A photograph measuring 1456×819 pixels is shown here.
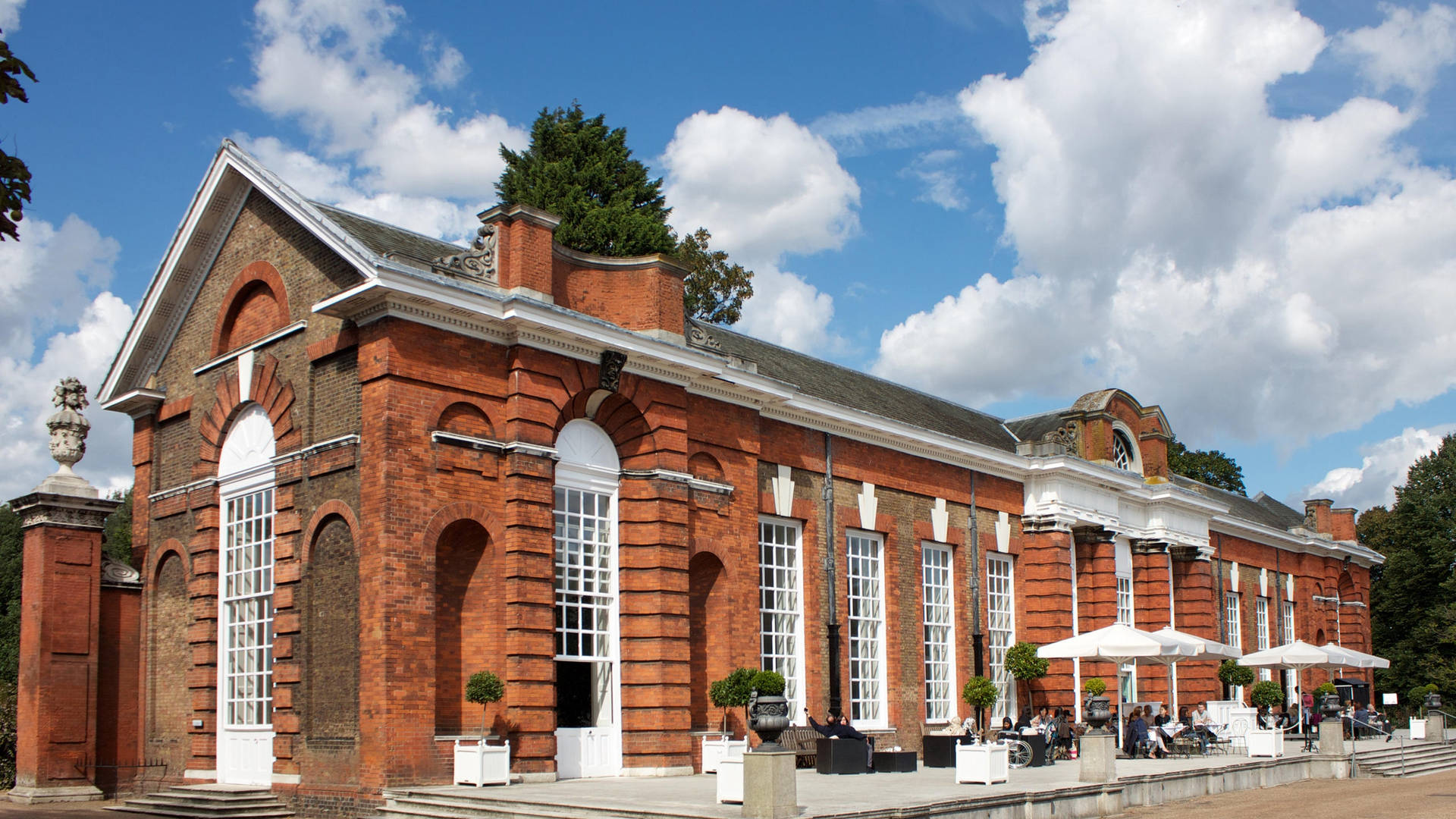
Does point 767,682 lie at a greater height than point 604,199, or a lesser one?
lesser

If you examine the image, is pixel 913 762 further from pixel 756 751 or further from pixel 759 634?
pixel 756 751

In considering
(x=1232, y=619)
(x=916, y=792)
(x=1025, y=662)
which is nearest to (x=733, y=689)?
(x=916, y=792)

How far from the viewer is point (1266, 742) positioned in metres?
24.9

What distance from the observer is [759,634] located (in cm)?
2234

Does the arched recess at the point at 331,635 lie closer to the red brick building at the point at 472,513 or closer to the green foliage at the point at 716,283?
the red brick building at the point at 472,513

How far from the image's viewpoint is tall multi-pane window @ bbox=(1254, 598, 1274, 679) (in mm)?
41500

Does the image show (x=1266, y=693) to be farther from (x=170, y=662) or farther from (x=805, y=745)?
(x=170, y=662)

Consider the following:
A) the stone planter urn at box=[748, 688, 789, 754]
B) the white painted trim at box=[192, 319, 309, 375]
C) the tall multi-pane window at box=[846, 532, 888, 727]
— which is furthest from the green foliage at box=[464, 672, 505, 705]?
the tall multi-pane window at box=[846, 532, 888, 727]

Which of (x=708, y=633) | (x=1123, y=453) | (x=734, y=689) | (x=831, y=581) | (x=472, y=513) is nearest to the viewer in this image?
(x=472, y=513)

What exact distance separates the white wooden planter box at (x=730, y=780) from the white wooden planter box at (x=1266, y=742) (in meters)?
14.8

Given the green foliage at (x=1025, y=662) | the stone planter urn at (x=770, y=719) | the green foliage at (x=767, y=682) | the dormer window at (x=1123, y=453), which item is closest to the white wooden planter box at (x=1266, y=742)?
the green foliage at (x=1025, y=662)

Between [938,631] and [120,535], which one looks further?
[120,535]

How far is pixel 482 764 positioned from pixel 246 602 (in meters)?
5.50

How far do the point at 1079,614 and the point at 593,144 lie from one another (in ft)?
67.7
